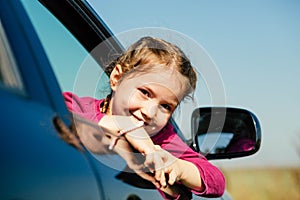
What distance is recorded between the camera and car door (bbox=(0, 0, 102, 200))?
1370 mm

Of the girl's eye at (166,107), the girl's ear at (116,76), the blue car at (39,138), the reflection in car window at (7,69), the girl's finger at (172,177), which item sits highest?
the reflection in car window at (7,69)

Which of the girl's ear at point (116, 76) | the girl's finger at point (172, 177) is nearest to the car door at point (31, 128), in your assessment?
the girl's finger at point (172, 177)

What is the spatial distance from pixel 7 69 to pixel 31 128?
0.18 metres

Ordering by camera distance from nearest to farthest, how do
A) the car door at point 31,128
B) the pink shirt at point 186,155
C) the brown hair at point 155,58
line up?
1. the car door at point 31,128
2. the pink shirt at point 186,155
3. the brown hair at point 155,58

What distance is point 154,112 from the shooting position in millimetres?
2547

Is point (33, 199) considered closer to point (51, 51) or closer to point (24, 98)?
point (24, 98)

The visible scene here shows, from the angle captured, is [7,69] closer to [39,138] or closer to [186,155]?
[39,138]

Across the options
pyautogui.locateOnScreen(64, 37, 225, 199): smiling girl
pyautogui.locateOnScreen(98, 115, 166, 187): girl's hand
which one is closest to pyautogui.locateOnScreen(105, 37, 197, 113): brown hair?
pyautogui.locateOnScreen(64, 37, 225, 199): smiling girl

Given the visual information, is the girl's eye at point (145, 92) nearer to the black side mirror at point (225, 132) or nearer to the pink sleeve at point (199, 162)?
the pink sleeve at point (199, 162)

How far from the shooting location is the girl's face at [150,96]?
2479 mm

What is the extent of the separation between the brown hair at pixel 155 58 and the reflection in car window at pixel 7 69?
1072 millimetres

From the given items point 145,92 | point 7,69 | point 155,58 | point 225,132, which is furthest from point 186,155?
point 225,132

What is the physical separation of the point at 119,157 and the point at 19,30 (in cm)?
46

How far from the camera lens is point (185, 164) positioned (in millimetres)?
2453
